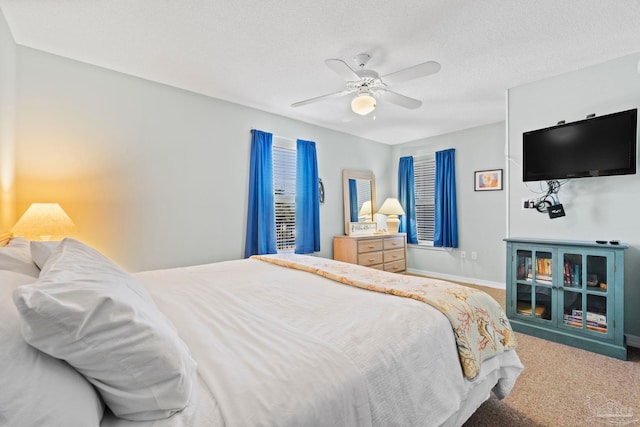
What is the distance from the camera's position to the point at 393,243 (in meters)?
4.89

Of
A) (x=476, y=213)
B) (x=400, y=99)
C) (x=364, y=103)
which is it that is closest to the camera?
(x=364, y=103)

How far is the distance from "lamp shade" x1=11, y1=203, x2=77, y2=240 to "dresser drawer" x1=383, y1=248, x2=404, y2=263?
13.1 feet

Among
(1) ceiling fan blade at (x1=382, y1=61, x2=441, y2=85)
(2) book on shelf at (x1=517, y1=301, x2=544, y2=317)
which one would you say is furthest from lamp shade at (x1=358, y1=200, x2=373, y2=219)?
(1) ceiling fan blade at (x1=382, y1=61, x2=441, y2=85)

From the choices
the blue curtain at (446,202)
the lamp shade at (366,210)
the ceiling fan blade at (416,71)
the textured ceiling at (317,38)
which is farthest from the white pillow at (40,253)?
the blue curtain at (446,202)

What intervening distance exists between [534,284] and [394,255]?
88.6 inches

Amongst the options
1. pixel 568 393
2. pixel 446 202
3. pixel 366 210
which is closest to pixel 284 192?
pixel 366 210

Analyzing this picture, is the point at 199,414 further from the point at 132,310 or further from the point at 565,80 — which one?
the point at 565,80

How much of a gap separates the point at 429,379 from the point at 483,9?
92.4 inches

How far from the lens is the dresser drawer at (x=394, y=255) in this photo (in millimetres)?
4759

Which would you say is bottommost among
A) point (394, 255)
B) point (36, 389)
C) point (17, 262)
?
point (394, 255)

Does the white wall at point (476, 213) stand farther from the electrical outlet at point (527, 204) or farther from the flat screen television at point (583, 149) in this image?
the flat screen television at point (583, 149)

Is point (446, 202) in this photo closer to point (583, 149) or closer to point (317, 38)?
point (583, 149)

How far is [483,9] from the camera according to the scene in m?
1.99

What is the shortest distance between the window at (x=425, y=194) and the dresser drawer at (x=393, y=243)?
1.97 feet
